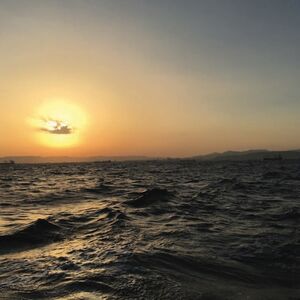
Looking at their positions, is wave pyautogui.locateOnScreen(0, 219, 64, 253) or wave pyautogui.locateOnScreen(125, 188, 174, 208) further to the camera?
wave pyautogui.locateOnScreen(125, 188, 174, 208)

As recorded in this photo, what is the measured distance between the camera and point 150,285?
763cm

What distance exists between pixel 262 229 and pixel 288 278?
5.53 m

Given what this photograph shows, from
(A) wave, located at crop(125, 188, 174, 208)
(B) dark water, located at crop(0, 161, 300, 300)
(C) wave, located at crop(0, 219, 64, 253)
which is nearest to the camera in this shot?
(B) dark water, located at crop(0, 161, 300, 300)

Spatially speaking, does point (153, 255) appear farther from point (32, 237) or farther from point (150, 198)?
point (150, 198)

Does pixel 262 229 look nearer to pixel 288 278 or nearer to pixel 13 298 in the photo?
pixel 288 278

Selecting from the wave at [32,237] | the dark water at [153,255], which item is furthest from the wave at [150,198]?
the wave at [32,237]

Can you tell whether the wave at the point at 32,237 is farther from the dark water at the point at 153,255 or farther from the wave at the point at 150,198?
the wave at the point at 150,198

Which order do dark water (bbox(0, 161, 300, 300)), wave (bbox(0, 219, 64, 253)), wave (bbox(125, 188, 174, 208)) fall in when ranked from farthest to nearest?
wave (bbox(125, 188, 174, 208)), wave (bbox(0, 219, 64, 253)), dark water (bbox(0, 161, 300, 300))

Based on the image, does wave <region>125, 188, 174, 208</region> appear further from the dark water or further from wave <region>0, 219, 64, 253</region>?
wave <region>0, 219, 64, 253</region>

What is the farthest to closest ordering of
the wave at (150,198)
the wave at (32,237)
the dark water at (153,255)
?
the wave at (150,198), the wave at (32,237), the dark water at (153,255)

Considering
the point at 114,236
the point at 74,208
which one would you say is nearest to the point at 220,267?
the point at 114,236

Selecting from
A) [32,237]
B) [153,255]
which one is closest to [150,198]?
[32,237]

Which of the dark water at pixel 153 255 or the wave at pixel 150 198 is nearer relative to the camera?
the dark water at pixel 153 255

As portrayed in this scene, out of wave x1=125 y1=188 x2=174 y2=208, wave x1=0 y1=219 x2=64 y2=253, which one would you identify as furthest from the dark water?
wave x1=125 y1=188 x2=174 y2=208
